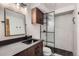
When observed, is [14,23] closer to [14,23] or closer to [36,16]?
[14,23]

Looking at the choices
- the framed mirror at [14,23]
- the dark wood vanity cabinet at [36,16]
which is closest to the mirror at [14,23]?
the framed mirror at [14,23]

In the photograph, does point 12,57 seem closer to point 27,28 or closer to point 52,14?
point 27,28

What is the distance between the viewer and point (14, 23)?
1041 mm

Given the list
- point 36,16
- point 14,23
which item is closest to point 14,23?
point 14,23

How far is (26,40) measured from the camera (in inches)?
50.0

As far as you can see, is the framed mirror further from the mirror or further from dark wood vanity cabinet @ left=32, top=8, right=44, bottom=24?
dark wood vanity cabinet @ left=32, top=8, right=44, bottom=24

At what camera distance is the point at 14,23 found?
1.04 meters

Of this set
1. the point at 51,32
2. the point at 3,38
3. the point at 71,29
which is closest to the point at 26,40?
the point at 3,38

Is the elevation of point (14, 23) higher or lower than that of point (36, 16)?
lower

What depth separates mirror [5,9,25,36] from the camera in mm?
1012

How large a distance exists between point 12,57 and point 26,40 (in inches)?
24.0

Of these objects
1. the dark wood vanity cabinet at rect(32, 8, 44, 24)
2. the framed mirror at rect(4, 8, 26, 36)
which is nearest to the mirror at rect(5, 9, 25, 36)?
the framed mirror at rect(4, 8, 26, 36)

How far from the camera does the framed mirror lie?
1.01 m

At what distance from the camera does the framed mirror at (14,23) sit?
1012 mm
